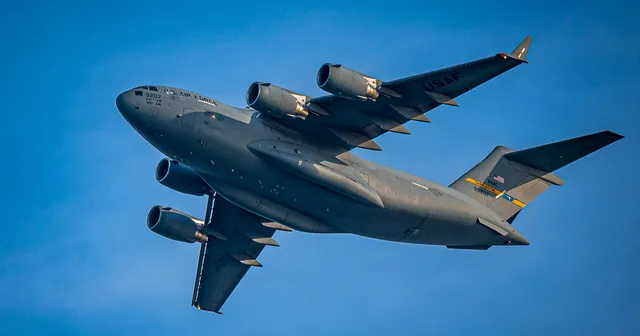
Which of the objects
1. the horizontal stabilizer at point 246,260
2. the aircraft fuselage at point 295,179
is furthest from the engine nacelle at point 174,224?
the aircraft fuselage at point 295,179

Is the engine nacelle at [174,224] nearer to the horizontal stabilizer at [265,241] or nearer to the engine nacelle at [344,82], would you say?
the horizontal stabilizer at [265,241]

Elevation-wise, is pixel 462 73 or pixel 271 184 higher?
pixel 462 73

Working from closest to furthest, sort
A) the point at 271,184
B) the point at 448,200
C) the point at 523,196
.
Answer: the point at 271,184
the point at 448,200
the point at 523,196

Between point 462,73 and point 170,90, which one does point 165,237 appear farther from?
point 462,73

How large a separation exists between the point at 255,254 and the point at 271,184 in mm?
5876

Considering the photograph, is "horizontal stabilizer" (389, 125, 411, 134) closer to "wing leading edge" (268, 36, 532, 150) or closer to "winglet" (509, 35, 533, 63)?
"wing leading edge" (268, 36, 532, 150)

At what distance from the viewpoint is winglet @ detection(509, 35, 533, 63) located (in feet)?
73.4

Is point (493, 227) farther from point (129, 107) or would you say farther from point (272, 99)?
point (129, 107)

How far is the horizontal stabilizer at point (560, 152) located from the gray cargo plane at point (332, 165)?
38 mm

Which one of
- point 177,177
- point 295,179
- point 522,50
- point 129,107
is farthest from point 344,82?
point 177,177

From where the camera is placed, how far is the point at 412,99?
2392 centimetres

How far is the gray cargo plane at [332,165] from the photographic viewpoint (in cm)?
2338

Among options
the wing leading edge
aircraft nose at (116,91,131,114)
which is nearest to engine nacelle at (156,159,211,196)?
aircraft nose at (116,91,131,114)

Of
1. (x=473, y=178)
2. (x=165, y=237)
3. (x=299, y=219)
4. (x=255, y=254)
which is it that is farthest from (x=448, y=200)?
(x=165, y=237)
